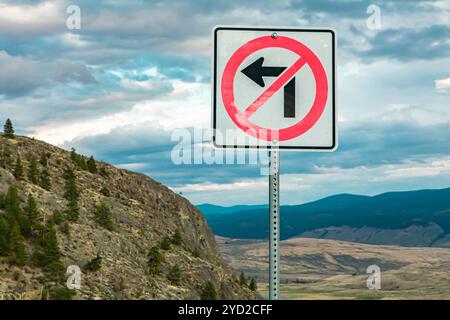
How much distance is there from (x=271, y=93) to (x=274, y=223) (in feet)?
5.18

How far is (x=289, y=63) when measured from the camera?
26.5 feet

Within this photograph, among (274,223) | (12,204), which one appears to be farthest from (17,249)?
(274,223)

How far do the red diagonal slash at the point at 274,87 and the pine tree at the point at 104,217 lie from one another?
74956 millimetres

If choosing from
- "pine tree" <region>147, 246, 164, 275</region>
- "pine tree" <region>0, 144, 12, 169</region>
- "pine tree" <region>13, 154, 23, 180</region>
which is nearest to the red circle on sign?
"pine tree" <region>13, 154, 23, 180</region>

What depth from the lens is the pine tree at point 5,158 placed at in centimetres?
7869

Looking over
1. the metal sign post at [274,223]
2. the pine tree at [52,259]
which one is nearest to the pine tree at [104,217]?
the pine tree at [52,259]

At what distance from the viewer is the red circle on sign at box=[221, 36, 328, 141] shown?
25.9 ft

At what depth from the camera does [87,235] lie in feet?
243

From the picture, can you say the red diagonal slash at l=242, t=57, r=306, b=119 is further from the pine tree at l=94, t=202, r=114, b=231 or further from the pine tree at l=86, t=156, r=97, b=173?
the pine tree at l=86, t=156, r=97, b=173

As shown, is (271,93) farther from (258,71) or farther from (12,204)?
(12,204)

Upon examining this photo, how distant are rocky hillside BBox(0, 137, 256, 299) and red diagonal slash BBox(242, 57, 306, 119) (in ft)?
165

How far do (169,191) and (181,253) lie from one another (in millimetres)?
31232
